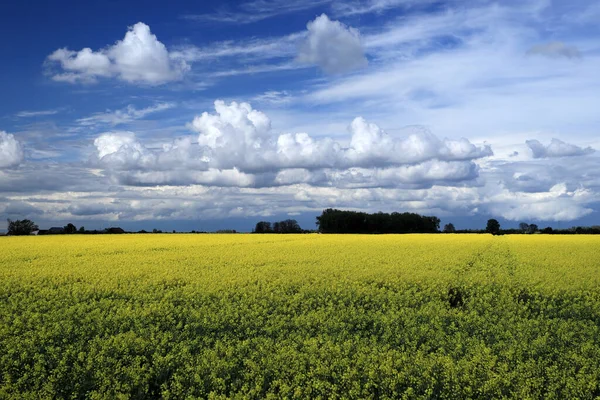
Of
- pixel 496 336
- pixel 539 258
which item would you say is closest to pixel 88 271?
pixel 496 336

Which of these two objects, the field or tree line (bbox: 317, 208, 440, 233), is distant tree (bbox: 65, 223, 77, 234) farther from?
the field

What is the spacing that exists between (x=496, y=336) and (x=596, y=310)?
21.2ft

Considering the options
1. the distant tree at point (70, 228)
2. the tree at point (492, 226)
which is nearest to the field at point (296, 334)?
the distant tree at point (70, 228)

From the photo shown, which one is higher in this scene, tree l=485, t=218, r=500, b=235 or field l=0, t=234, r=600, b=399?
tree l=485, t=218, r=500, b=235

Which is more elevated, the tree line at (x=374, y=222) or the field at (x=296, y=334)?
the tree line at (x=374, y=222)

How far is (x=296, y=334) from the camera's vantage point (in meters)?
13.1

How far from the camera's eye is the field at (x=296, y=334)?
10.0 m

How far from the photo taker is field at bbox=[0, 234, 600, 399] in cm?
1001

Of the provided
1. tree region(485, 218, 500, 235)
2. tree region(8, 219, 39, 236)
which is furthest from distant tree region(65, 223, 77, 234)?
tree region(485, 218, 500, 235)

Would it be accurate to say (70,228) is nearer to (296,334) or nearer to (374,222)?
(374,222)

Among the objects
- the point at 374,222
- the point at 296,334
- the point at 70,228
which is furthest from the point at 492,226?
the point at 296,334

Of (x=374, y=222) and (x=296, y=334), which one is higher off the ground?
(x=374, y=222)

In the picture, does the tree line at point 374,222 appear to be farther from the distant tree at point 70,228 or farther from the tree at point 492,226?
the distant tree at point 70,228

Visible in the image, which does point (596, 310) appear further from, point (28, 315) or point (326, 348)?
point (28, 315)
